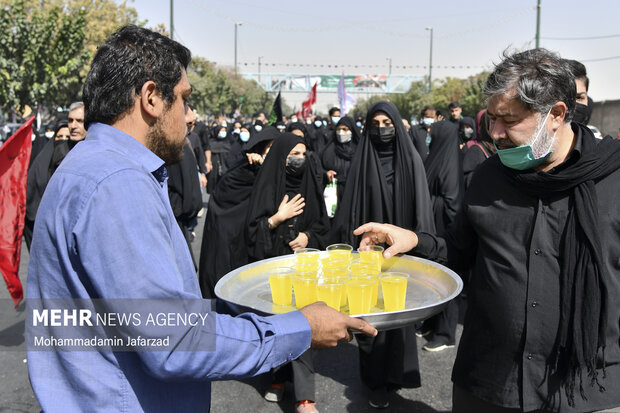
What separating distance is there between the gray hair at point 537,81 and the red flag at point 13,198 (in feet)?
12.0

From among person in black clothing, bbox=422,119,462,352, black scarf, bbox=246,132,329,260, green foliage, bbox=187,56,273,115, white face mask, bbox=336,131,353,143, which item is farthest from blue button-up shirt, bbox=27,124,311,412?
green foliage, bbox=187,56,273,115

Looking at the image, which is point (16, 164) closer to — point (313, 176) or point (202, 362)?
point (313, 176)

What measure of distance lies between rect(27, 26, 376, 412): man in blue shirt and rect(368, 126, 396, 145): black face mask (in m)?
2.77

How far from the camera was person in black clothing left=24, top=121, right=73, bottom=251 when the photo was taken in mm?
5066

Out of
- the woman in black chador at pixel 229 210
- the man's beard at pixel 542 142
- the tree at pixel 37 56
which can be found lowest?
the woman in black chador at pixel 229 210

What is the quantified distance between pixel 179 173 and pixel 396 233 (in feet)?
10.1

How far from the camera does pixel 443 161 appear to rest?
17.2ft

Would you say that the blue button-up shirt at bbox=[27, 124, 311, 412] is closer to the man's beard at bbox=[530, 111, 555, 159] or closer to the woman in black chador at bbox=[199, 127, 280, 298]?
the man's beard at bbox=[530, 111, 555, 159]

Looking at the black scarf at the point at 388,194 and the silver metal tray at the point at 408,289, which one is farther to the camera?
the black scarf at the point at 388,194

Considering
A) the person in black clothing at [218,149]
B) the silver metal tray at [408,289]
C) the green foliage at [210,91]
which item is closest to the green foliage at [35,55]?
the person in black clothing at [218,149]

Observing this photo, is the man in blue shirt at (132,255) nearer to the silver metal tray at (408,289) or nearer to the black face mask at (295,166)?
the silver metal tray at (408,289)

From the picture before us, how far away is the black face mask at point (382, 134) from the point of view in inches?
167

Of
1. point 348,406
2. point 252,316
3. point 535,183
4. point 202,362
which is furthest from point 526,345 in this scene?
point 348,406

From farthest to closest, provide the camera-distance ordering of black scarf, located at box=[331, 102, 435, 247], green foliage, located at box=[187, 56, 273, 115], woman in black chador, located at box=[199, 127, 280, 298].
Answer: green foliage, located at box=[187, 56, 273, 115], woman in black chador, located at box=[199, 127, 280, 298], black scarf, located at box=[331, 102, 435, 247]
